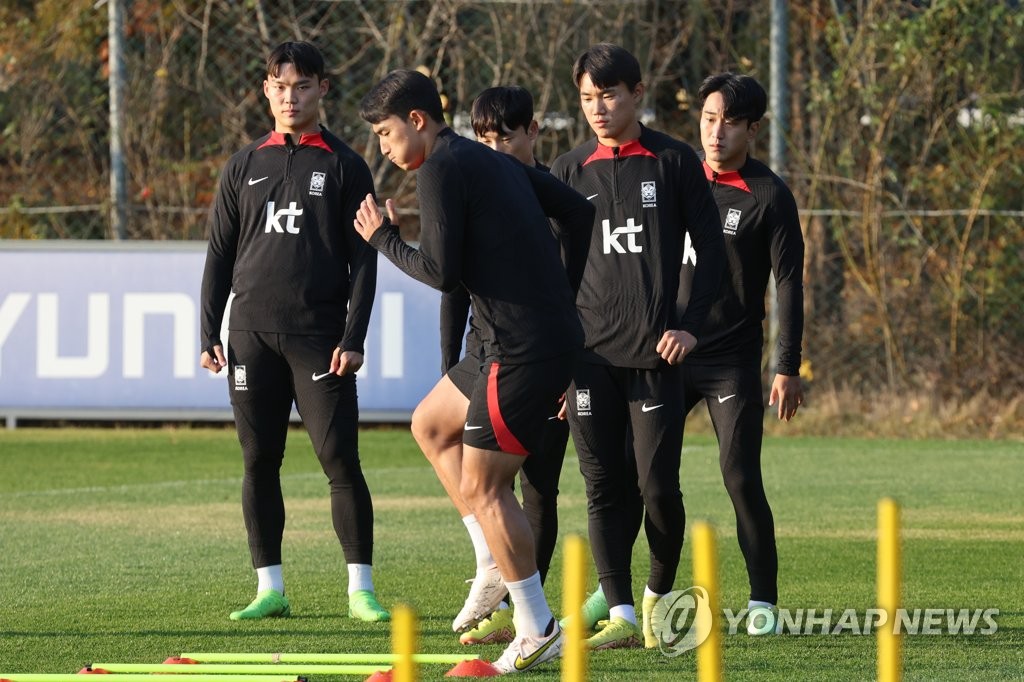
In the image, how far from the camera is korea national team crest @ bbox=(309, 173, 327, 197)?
7.35m

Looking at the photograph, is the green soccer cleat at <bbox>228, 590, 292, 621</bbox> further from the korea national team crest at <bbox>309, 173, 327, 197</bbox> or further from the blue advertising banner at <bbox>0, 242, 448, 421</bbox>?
the blue advertising banner at <bbox>0, 242, 448, 421</bbox>

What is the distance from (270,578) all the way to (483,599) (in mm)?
1083

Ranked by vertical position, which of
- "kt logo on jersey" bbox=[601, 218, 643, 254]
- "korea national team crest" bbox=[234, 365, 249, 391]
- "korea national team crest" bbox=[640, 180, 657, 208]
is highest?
"korea national team crest" bbox=[640, 180, 657, 208]

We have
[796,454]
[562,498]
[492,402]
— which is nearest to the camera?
[492,402]

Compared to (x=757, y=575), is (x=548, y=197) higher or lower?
higher

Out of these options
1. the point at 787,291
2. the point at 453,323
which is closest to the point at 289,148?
the point at 453,323

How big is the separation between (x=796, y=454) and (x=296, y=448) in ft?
13.3

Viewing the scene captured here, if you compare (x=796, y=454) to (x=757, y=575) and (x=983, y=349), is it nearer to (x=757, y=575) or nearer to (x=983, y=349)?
(x=983, y=349)

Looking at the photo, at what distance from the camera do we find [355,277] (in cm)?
732

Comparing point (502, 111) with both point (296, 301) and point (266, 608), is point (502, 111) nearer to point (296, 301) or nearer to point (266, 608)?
point (296, 301)

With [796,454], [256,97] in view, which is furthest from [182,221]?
[796,454]

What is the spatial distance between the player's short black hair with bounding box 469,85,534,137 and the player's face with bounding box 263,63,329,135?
2.67 ft

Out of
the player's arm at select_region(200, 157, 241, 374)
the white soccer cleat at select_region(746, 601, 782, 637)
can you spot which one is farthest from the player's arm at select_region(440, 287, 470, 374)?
the white soccer cleat at select_region(746, 601, 782, 637)

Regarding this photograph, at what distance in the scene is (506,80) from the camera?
17.0 m
